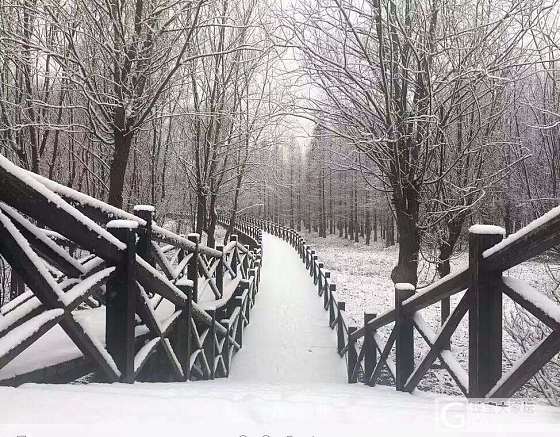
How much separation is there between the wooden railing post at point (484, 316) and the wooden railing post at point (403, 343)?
124 cm

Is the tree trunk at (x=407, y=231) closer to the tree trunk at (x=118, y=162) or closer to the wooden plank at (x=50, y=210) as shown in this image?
the tree trunk at (x=118, y=162)

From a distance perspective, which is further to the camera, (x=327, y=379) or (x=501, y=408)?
(x=327, y=379)

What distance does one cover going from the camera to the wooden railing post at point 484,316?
9.86 ft

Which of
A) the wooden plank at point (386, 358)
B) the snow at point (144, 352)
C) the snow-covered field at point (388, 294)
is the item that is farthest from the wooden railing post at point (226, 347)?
the snow at point (144, 352)

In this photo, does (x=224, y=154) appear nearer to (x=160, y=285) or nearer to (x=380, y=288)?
(x=380, y=288)

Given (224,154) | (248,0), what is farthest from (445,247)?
(248,0)

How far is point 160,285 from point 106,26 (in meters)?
4.64

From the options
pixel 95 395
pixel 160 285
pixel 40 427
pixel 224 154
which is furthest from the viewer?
pixel 224 154

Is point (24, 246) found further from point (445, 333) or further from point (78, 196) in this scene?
point (445, 333)

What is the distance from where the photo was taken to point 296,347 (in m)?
8.73

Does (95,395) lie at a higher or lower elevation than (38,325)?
lower

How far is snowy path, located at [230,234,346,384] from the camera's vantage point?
746cm

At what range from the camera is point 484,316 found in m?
3.02

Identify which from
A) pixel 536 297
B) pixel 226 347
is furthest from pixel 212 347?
pixel 536 297
